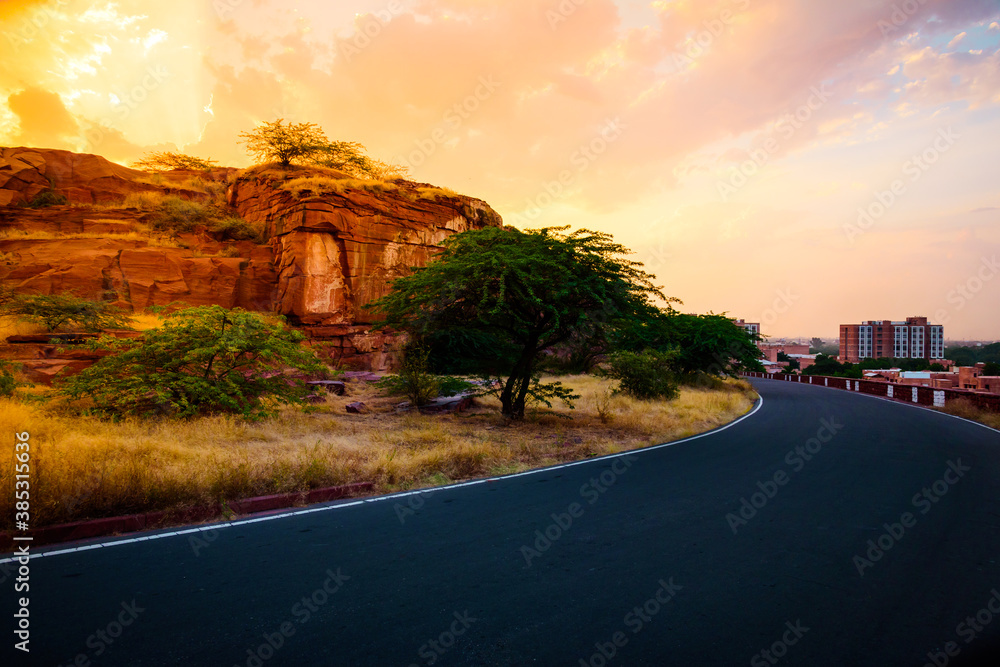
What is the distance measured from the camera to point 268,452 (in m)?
8.28

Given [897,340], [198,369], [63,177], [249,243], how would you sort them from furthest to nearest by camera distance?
1. [897,340]
2. [63,177]
3. [249,243]
4. [198,369]

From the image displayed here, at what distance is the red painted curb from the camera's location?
511cm

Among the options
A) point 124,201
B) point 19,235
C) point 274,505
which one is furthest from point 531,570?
point 124,201

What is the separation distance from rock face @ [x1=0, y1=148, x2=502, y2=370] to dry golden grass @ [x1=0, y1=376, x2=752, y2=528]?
1110 cm

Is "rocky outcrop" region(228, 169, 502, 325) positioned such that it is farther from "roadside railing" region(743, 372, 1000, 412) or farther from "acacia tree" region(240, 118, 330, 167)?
"roadside railing" region(743, 372, 1000, 412)

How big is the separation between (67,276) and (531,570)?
80.5 ft

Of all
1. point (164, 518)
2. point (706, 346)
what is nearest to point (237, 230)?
point (164, 518)

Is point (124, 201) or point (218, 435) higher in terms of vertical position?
point (124, 201)

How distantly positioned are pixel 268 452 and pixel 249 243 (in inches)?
946

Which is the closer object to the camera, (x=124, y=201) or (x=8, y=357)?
(x=8, y=357)

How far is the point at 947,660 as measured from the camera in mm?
3111

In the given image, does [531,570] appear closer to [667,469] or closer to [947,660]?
[947,660]

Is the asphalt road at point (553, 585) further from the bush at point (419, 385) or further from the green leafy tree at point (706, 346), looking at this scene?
the green leafy tree at point (706, 346)

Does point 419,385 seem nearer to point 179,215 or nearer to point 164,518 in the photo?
point 164,518
